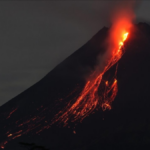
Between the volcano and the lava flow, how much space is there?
1.10m

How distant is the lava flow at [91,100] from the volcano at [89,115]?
110cm

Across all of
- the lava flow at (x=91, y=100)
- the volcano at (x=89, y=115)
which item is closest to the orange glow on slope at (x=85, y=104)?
the lava flow at (x=91, y=100)

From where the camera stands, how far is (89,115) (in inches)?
4035

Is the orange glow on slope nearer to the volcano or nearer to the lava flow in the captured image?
the lava flow

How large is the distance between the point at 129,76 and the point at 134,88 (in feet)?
15.9

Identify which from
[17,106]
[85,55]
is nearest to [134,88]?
[85,55]

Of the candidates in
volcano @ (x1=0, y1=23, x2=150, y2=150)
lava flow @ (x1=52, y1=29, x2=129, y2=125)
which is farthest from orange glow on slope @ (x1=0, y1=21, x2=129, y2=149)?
volcano @ (x1=0, y1=23, x2=150, y2=150)

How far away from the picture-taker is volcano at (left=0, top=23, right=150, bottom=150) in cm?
9788

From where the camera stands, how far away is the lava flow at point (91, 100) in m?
103

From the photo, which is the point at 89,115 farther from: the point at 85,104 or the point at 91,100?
the point at 91,100

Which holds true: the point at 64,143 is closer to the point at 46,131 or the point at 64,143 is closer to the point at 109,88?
the point at 46,131

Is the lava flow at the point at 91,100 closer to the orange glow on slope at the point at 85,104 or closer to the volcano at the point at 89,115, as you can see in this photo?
the orange glow on slope at the point at 85,104

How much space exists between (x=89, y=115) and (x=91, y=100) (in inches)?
127

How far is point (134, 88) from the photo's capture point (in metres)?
105
